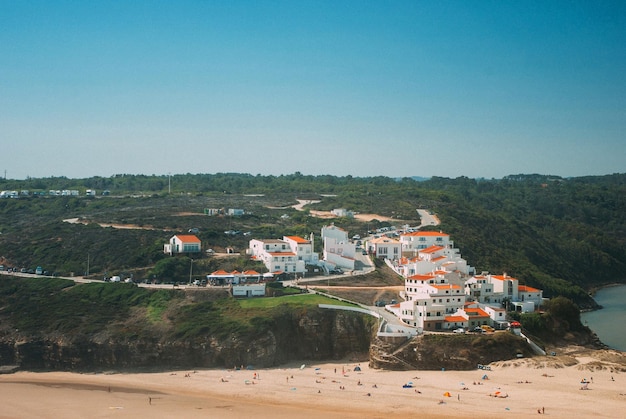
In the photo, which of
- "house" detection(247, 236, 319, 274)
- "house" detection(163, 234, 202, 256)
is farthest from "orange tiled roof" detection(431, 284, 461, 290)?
"house" detection(163, 234, 202, 256)

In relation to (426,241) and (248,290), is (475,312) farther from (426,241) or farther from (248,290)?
(426,241)

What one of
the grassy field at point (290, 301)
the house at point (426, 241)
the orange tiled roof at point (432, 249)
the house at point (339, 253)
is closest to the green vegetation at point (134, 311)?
the grassy field at point (290, 301)

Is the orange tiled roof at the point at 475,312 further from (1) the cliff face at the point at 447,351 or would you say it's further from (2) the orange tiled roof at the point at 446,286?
(1) the cliff face at the point at 447,351

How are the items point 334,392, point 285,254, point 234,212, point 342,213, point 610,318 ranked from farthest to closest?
1. point 342,213
2. point 234,212
3. point 610,318
4. point 285,254
5. point 334,392

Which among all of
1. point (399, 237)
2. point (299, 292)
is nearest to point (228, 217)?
point (399, 237)

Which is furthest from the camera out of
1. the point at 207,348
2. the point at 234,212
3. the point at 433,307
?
the point at 234,212

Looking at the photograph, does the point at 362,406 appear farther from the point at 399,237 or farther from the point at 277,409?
the point at 399,237

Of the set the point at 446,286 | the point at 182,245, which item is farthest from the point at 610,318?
the point at 182,245
